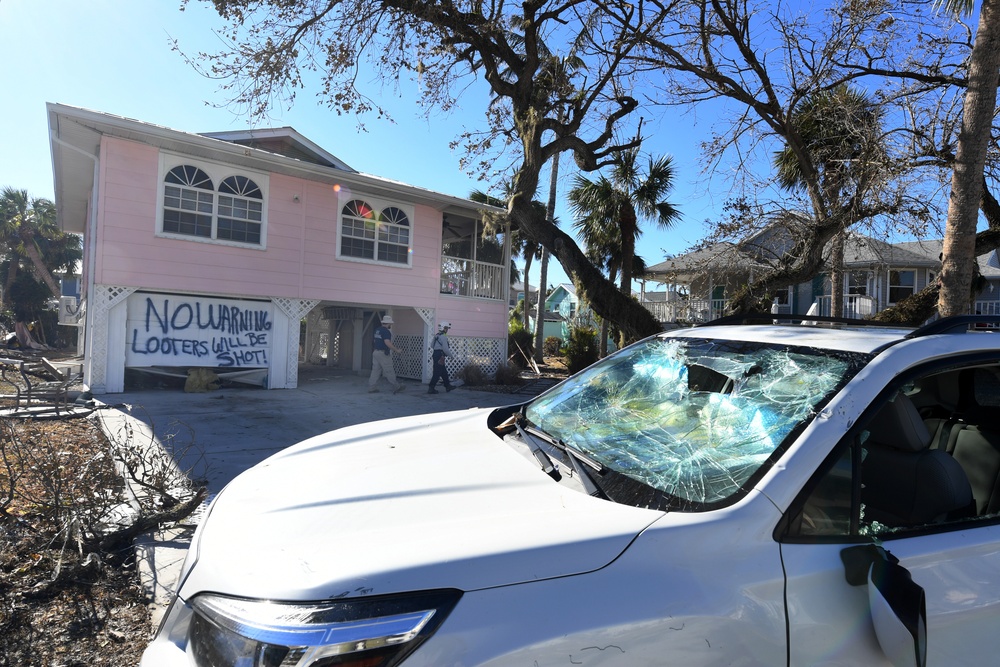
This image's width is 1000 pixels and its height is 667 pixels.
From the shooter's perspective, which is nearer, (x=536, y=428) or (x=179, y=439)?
(x=536, y=428)

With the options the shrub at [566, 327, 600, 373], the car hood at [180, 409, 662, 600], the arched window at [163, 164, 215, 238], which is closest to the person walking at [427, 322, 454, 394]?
the arched window at [163, 164, 215, 238]

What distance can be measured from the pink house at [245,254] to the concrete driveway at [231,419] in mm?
1077

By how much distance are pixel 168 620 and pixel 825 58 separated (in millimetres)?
9573

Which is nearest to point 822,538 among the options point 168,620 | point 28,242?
point 168,620

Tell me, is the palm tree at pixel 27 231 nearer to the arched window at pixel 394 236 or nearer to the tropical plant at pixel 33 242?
the tropical plant at pixel 33 242

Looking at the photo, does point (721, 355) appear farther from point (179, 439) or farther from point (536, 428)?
point (179, 439)

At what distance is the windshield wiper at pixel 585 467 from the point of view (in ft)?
5.89

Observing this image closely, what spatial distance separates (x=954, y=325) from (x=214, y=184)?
42.7 ft

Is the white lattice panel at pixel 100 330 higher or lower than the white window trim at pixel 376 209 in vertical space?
lower

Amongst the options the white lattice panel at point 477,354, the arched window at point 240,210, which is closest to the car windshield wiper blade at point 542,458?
the arched window at point 240,210

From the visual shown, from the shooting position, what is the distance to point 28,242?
3225cm

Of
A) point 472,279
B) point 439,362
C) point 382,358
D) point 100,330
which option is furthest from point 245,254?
point 472,279

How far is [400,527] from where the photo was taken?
1553mm

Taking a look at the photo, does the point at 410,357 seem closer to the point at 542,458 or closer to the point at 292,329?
the point at 292,329
